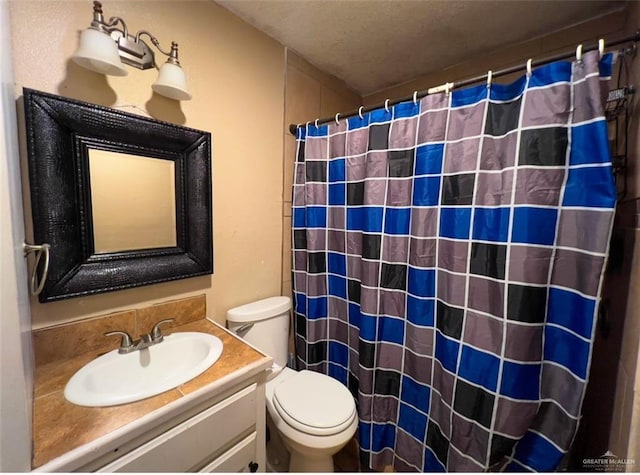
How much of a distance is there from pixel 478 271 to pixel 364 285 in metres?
0.51

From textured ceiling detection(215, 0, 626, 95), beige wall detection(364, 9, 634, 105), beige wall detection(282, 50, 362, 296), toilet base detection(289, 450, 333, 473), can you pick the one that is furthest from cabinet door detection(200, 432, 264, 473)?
beige wall detection(364, 9, 634, 105)

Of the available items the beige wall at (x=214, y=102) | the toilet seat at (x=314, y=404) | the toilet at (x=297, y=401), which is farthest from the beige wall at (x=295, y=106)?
the toilet seat at (x=314, y=404)

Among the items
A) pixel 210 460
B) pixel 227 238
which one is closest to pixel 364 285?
pixel 227 238

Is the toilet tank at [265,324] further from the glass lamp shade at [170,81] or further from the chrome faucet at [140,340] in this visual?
the glass lamp shade at [170,81]

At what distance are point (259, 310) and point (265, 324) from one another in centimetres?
9

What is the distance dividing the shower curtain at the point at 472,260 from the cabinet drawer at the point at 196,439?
65 centimetres

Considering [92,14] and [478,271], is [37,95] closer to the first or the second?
[92,14]

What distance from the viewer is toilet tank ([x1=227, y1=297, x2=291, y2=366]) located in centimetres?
127

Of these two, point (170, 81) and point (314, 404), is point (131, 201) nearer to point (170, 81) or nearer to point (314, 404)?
point (170, 81)

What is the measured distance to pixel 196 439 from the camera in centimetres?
77

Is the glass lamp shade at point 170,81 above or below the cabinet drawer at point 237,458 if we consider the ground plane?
above

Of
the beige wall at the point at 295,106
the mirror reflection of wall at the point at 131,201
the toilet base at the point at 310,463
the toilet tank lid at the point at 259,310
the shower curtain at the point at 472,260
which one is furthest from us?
the beige wall at the point at 295,106

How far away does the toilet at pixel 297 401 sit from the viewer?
3.30 ft

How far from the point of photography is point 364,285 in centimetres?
128
